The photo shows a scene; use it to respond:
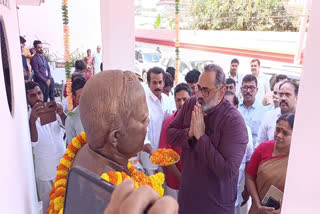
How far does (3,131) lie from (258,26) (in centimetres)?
906

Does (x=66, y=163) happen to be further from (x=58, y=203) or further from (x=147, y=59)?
(x=147, y=59)

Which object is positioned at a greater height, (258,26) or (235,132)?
(258,26)

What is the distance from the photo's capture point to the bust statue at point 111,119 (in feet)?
3.41

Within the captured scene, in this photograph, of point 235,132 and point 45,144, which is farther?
point 45,144

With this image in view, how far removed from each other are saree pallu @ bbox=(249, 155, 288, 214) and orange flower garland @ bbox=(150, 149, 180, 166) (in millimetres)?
655

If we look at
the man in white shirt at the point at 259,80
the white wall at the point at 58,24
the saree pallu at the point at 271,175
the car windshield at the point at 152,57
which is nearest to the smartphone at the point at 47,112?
the saree pallu at the point at 271,175

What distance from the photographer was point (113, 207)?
0.38m

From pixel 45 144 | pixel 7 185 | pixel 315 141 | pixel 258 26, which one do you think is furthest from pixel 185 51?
pixel 7 185

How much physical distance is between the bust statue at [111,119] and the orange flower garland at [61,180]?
0.31 ft

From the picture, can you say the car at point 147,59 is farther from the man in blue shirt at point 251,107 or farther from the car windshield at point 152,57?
the man in blue shirt at point 251,107

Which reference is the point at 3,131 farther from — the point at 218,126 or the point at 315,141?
the point at 218,126

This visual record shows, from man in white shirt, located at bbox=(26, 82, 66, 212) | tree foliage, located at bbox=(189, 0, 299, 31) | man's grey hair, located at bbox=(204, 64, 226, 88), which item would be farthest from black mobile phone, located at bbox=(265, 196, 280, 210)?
tree foliage, located at bbox=(189, 0, 299, 31)

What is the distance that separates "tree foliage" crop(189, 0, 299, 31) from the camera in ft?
27.4

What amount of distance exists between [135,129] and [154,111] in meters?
1.87
